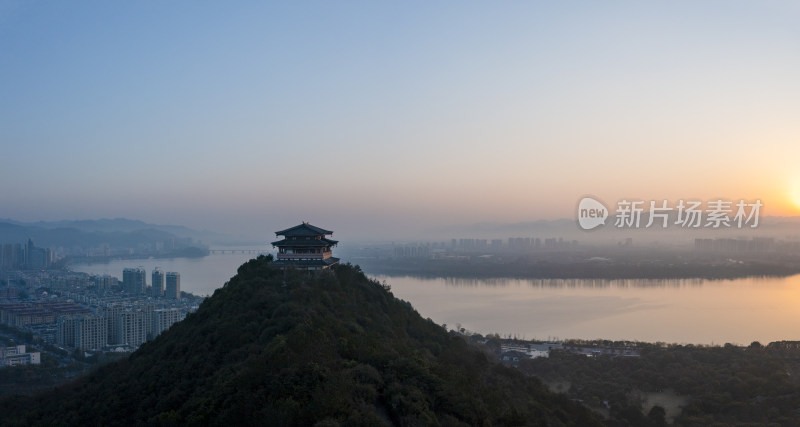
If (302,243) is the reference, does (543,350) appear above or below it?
below

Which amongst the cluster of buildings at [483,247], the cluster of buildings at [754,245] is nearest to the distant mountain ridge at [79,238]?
the cluster of buildings at [483,247]

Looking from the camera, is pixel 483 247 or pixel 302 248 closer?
pixel 302 248

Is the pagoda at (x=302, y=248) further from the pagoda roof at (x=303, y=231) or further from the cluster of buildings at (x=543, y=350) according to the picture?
the cluster of buildings at (x=543, y=350)

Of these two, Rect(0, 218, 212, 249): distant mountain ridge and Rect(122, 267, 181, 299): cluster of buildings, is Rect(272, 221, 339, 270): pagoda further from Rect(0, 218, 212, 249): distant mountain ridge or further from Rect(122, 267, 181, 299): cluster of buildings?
Rect(0, 218, 212, 249): distant mountain ridge

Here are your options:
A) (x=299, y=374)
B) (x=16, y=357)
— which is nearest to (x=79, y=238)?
(x=16, y=357)

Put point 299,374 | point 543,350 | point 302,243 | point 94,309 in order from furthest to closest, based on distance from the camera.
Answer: point 94,309
point 543,350
point 302,243
point 299,374

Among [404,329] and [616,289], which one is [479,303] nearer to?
[616,289]

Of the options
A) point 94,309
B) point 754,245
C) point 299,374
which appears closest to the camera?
point 299,374

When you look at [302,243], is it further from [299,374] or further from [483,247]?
[483,247]
